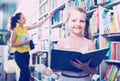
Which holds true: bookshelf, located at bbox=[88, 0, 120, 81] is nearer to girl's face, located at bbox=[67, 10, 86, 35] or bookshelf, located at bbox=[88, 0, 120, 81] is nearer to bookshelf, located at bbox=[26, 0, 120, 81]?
bookshelf, located at bbox=[26, 0, 120, 81]

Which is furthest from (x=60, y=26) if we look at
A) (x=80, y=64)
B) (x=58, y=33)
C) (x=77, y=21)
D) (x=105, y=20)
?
(x=80, y=64)

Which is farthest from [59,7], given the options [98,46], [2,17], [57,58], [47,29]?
[57,58]

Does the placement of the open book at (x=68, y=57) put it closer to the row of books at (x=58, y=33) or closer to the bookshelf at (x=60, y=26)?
the bookshelf at (x=60, y=26)

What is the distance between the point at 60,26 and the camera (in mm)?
3221

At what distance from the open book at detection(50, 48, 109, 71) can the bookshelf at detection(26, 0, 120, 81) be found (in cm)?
50

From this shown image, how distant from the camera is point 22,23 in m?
2.94

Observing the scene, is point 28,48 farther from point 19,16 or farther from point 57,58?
point 57,58

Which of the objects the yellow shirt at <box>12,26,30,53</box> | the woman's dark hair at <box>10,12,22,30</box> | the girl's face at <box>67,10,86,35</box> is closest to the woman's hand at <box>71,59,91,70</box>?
the girl's face at <box>67,10,86,35</box>

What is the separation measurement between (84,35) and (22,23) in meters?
1.42

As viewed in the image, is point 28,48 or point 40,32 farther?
point 40,32

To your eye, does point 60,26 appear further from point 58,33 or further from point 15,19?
point 15,19

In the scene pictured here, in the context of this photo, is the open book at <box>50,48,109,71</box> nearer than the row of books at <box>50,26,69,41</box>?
Yes

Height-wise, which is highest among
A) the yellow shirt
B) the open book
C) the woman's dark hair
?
the woman's dark hair

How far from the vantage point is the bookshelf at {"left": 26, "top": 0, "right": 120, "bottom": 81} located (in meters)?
2.03
